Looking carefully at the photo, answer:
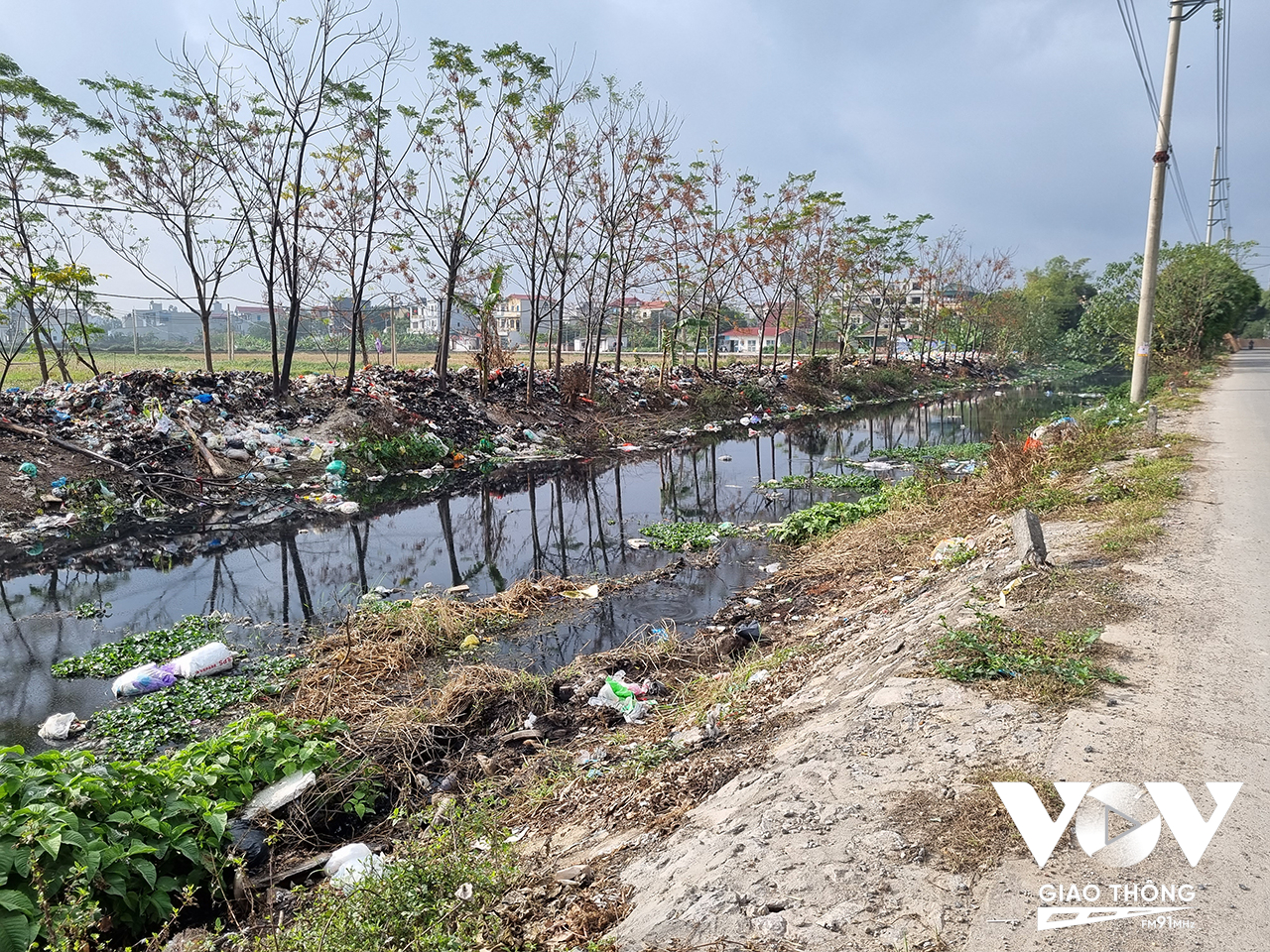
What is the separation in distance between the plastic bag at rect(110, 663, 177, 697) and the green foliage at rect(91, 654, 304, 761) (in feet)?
0.20

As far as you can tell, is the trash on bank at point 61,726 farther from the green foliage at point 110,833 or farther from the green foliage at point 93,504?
the green foliage at point 93,504

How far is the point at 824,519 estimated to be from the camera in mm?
7715

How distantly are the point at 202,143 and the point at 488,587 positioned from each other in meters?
11.2

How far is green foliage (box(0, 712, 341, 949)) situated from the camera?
2158mm

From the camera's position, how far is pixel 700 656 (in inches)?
185

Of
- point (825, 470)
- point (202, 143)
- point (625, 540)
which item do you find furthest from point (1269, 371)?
point (202, 143)

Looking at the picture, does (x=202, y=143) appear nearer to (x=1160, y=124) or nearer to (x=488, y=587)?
(x=488, y=587)

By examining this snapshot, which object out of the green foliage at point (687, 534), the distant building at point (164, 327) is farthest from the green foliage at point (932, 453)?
the distant building at point (164, 327)

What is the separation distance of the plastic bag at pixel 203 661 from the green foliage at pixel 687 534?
4029mm

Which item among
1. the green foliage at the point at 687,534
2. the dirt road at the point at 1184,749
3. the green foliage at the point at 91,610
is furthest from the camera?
the green foliage at the point at 687,534

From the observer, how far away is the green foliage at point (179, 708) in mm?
3789

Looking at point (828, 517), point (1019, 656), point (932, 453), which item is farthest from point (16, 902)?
point (932, 453)

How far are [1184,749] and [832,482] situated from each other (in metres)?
8.04

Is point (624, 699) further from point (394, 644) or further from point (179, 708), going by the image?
point (179, 708)
